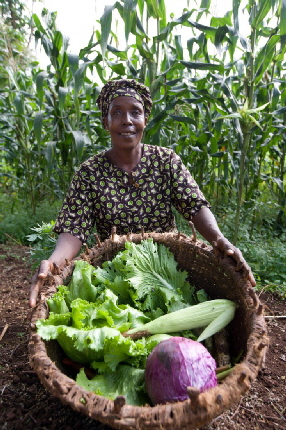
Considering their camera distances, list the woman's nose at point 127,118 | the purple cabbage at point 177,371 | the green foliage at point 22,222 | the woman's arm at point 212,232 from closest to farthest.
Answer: the purple cabbage at point 177,371 < the woman's arm at point 212,232 < the woman's nose at point 127,118 < the green foliage at point 22,222

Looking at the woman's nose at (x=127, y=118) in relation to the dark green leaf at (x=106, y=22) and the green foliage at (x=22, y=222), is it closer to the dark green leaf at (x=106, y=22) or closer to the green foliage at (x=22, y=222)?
the dark green leaf at (x=106, y=22)

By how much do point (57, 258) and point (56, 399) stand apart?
0.64m

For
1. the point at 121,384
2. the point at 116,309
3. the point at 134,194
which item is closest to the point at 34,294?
the point at 116,309

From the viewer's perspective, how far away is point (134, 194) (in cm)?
214

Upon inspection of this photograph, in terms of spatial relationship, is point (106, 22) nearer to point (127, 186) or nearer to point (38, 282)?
point (127, 186)

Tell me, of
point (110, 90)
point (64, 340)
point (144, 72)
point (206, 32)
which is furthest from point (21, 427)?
point (206, 32)

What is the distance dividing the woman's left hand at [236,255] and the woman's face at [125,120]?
0.87 m

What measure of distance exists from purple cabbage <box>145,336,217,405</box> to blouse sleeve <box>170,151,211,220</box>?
1.06 meters

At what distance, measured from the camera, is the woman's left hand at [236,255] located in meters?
1.37

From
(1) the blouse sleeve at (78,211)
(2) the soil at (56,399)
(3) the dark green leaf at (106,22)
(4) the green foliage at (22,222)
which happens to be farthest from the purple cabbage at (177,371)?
(4) the green foliage at (22,222)

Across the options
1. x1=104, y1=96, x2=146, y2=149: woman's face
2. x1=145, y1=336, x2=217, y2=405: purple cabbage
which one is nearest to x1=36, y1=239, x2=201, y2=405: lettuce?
x1=145, y1=336, x2=217, y2=405: purple cabbage

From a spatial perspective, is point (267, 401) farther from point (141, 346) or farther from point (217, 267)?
point (141, 346)

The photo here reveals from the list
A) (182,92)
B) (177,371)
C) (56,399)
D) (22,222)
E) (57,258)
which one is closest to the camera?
(177,371)

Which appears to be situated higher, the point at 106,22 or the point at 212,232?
the point at 106,22
